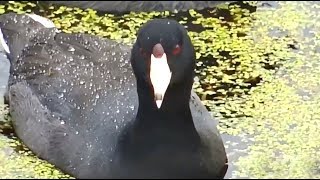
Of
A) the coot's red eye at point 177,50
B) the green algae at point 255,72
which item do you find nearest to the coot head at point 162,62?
the coot's red eye at point 177,50

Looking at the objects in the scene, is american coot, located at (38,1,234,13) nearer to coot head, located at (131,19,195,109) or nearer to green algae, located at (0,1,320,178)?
green algae, located at (0,1,320,178)

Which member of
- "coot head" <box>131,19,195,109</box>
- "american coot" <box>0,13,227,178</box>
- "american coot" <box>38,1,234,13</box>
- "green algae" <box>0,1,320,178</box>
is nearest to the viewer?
"coot head" <box>131,19,195,109</box>

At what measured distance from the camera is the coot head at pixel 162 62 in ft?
10.2

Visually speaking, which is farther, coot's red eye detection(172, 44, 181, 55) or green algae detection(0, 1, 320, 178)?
green algae detection(0, 1, 320, 178)

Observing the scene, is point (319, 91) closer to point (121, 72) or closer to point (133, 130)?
point (121, 72)

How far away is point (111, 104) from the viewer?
12.0 ft

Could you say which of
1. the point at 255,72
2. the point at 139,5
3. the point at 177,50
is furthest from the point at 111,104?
the point at 139,5

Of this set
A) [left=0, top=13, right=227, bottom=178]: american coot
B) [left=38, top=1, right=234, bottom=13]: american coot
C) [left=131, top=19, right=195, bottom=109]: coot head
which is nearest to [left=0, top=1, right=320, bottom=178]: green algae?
[left=38, top=1, right=234, bottom=13]: american coot

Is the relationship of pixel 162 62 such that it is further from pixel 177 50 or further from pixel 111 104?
pixel 111 104

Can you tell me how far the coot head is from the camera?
10.2ft

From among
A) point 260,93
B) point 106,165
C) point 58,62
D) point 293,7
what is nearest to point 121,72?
point 58,62

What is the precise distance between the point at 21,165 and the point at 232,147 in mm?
902

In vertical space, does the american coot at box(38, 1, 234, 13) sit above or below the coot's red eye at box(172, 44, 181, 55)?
below

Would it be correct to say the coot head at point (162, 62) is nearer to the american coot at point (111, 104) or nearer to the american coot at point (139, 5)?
the american coot at point (111, 104)
